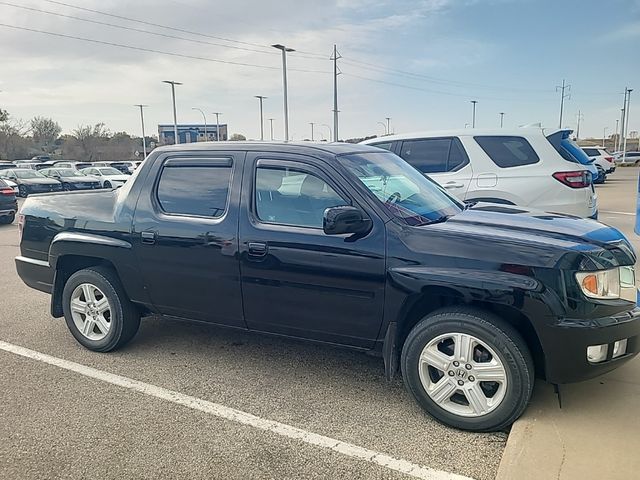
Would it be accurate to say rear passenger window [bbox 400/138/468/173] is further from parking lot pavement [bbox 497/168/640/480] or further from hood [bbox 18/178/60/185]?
hood [bbox 18/178/60/185]

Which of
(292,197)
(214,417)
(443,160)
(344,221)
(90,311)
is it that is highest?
(443,160)

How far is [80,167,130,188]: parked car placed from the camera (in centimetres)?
2581

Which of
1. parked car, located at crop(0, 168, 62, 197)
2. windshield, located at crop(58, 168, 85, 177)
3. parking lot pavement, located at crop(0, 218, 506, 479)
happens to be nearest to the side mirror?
parking lot pavement, located at crop(0, 218, 506, 479)

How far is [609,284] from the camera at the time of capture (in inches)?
121

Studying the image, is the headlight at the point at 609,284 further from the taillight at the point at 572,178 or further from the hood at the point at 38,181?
the hood at the point at 38,181

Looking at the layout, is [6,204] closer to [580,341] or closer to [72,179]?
[72,179]

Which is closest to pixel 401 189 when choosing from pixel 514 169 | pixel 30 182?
pixel 514 169

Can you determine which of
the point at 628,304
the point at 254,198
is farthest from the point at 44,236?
the point at 628,304

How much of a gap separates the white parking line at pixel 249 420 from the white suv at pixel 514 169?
4.73 meters

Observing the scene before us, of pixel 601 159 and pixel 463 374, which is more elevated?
pixel 601 159

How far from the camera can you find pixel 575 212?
6.88 metres

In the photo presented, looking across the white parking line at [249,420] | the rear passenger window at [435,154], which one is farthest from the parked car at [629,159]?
the white parking line at [249,420]

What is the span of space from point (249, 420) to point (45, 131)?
82.0 meters

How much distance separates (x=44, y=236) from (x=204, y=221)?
190cm
